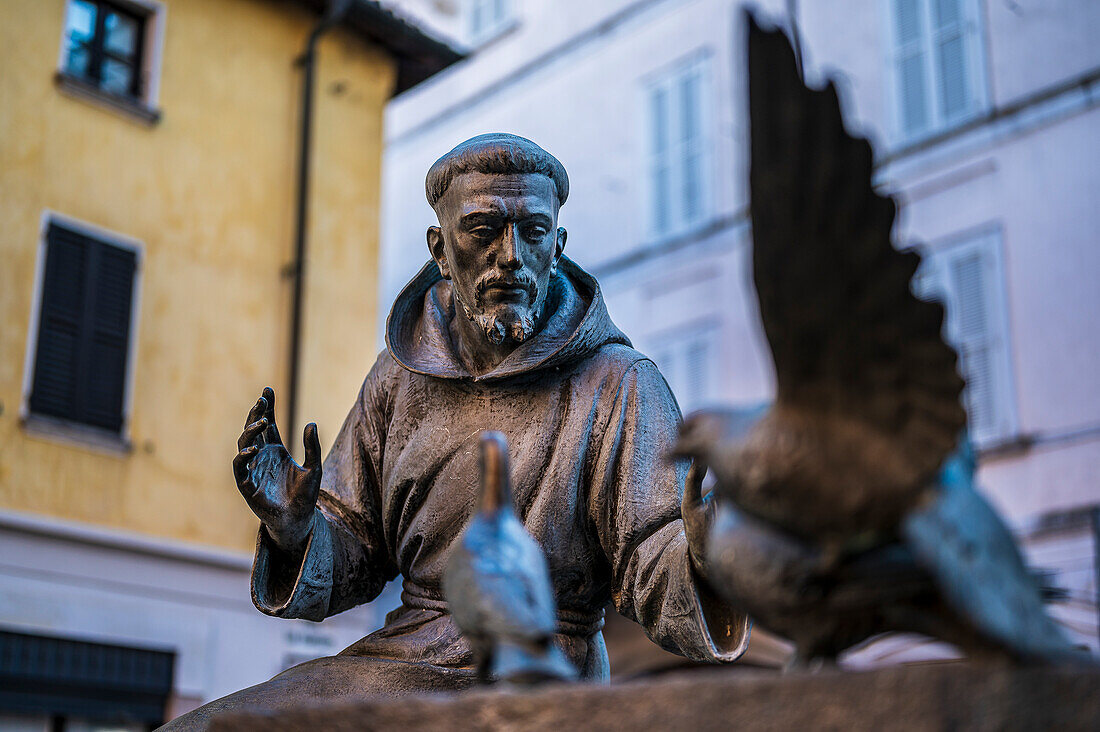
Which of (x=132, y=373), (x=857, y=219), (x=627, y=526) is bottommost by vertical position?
(x=627, y=526)

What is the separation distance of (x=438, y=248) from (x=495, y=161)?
0.30 meters

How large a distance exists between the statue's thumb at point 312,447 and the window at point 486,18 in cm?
1537

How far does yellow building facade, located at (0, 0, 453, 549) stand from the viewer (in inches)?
412

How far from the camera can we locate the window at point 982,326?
498 inches

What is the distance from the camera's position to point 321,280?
12250mm

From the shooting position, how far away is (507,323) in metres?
2.95

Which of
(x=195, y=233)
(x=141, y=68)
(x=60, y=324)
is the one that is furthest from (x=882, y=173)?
(x=60, y=324)

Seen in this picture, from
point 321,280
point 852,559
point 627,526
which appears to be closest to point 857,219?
point 852,559

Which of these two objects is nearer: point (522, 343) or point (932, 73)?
point (522, 343)

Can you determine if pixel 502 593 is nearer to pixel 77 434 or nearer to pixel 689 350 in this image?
pixel 77 434

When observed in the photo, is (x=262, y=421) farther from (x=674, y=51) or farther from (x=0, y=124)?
(x=674, y=51)

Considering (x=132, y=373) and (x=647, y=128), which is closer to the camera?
(x=132, y=373)

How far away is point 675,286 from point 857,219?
13.8 metres

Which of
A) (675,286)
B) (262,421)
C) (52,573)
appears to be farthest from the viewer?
(675,286)
